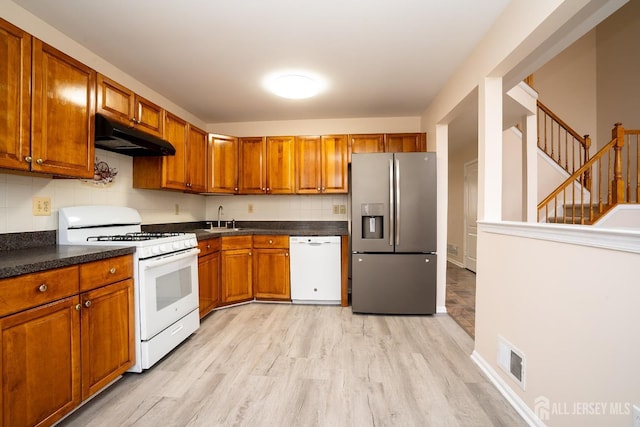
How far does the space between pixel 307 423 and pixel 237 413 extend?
41 centimetres

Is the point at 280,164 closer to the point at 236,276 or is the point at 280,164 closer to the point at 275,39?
the point at 236,276

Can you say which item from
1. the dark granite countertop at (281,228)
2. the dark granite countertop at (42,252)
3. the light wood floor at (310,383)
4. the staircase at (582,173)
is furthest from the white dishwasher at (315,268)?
the staircase at (582,173)

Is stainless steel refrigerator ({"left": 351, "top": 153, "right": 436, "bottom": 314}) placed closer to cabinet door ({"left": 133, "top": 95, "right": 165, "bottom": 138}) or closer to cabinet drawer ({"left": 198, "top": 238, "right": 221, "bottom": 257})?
cabinet drawer ({"left": 198, "top": 238, "right": 221, "bottom": 257})

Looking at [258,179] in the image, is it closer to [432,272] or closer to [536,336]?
[432,272]

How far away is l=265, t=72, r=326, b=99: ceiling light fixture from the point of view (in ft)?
Result: 8.22

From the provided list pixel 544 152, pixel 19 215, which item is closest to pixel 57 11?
pixel 19 215

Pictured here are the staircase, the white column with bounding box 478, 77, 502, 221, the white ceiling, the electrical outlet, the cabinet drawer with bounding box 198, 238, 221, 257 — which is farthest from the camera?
the staircase

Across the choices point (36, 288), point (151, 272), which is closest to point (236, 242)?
point (151, 272)

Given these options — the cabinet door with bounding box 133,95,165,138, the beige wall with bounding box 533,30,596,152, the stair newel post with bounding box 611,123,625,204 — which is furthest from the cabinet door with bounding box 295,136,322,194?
the beige wall with bounding box 533,30,596,152

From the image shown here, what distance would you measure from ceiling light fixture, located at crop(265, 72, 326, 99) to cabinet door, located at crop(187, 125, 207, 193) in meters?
1.06

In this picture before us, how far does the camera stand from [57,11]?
5.82ft

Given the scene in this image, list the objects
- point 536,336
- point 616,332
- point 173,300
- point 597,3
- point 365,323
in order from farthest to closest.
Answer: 1. point 365,323
2. point 173,300
3. point 536,336
4. point 597,3
5. point 616,332

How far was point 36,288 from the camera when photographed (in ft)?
4.09

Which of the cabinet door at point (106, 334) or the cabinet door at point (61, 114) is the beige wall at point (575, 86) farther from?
the cabinet door at point (106, 334)
